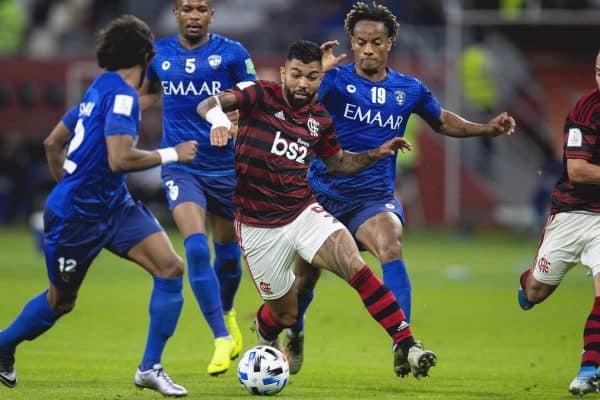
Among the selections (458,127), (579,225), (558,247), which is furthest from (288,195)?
(579,225)

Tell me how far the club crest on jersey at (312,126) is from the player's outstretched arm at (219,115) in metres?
0.56

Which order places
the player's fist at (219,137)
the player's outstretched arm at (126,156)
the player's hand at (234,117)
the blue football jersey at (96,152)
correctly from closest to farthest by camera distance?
the player's outstretched arm at (126,156) → the blue football jersey at (96,152) → the player's fist at (219,137) → the player's hand at (234,117)

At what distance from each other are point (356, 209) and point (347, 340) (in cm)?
288

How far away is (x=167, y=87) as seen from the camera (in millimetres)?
10719

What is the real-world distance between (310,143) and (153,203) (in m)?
19.7

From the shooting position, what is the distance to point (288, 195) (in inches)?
359

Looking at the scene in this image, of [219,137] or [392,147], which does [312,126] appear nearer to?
[392,147]

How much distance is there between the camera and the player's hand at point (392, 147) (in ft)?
30.2

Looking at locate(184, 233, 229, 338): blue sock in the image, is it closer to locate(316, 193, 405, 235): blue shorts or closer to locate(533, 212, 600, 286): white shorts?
locate(316, 193, 405, 235): blue shorts

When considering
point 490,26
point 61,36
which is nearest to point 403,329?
point 490,26

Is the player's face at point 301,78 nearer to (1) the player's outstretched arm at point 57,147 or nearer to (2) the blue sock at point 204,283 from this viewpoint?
(2) the blue sock at point 204,283

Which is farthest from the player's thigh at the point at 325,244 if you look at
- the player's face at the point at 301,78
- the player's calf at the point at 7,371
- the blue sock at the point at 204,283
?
the player's calf at the point at 7,371

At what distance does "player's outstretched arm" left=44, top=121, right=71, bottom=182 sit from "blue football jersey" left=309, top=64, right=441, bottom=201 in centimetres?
212

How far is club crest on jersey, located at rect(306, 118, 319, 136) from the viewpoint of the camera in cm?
922
